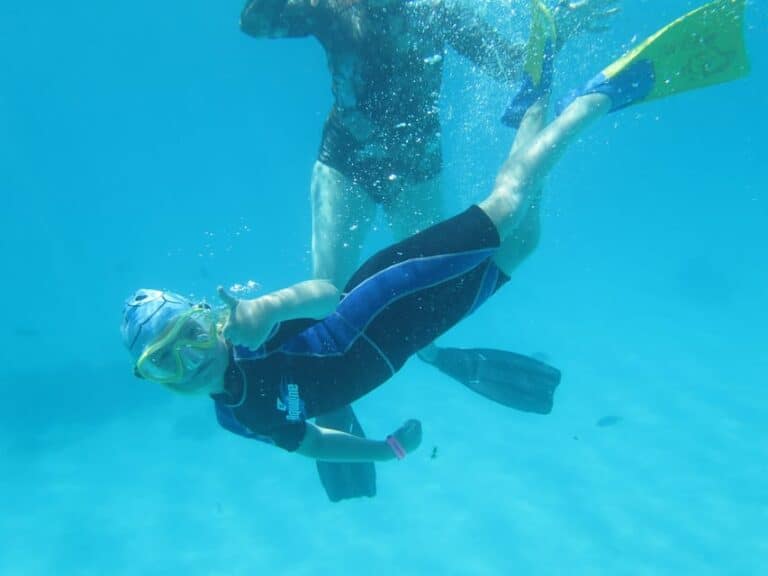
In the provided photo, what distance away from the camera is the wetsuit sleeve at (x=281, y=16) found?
186 inches

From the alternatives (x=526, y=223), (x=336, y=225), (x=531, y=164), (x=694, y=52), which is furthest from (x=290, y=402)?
(x=694, y=52)

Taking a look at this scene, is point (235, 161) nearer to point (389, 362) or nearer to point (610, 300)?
point (610, 300)

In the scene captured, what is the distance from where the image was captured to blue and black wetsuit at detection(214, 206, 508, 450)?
3361 millimetres

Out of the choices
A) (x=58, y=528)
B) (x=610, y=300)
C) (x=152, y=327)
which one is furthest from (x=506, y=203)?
(x=610, y=300)

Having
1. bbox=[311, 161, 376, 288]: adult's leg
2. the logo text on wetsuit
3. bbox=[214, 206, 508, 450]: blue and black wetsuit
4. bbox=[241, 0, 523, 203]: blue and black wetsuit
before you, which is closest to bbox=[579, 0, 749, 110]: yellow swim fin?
bbox=[241, 0, 523, 203]: blue and black wetsuit

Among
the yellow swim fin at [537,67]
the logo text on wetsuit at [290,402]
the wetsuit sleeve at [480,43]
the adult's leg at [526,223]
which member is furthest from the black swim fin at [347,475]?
the wetsuit sleeve at [480,43]

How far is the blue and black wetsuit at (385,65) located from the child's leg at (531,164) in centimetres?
116

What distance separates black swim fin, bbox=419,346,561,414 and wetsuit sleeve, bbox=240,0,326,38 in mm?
3645

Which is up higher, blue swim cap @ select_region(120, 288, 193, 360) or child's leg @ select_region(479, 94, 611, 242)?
child's leg @ select_region(479, 94, 611, 242)

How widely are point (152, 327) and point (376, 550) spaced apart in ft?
23.2

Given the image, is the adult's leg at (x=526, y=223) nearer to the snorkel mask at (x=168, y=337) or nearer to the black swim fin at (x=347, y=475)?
A: the snorkel mask at (x=168, y=337)

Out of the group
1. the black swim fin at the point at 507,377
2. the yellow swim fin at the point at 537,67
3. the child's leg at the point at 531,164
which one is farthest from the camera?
the black swim fin at the point at 507,377

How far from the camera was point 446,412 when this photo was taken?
42.8 feet

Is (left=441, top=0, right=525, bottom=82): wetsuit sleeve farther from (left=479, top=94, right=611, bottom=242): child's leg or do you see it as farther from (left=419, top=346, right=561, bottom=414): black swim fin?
(left=419, top=346, right=561, bottom=414): black swim fin
